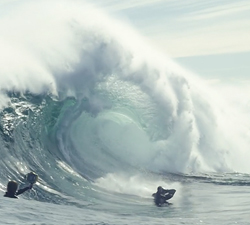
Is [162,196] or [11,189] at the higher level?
[162,196]

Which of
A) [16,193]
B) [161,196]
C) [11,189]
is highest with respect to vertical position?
[161,196]

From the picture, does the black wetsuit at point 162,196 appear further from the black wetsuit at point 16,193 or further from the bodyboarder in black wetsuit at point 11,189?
the bodyboarder in black wetsuit at point 11,189

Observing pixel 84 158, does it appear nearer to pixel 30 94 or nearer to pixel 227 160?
pixel 30 94

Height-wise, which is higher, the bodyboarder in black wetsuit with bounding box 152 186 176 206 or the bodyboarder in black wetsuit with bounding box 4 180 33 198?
the bodyboarder in black wetsuit with bounding box 152 186 176 206

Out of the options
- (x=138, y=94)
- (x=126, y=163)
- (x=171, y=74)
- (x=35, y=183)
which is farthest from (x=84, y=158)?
(x=171, y=74)

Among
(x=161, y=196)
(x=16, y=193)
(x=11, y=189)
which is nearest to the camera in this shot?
(x=11, y=189)

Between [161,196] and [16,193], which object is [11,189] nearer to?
[16,193]

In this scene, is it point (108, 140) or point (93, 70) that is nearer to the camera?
point (108, 140)

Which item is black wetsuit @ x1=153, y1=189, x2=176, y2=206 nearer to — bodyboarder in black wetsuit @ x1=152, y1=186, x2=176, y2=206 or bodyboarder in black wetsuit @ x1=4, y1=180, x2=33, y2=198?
bodyboarder in black wetsuit @ x1=152, y1=186, x2=176, y2=206

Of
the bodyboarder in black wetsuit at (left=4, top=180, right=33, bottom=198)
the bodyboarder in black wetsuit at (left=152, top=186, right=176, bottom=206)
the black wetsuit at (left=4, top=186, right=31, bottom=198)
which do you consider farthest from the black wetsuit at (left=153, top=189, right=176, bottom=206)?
the bodyboarder in black wetsuit at (left=4, top=180, right=33, bottom=198)

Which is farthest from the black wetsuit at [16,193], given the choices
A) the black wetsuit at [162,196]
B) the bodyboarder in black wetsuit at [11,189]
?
the black wetsuit at [162,196]

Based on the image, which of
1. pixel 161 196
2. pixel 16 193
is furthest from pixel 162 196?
pixel 16 193
